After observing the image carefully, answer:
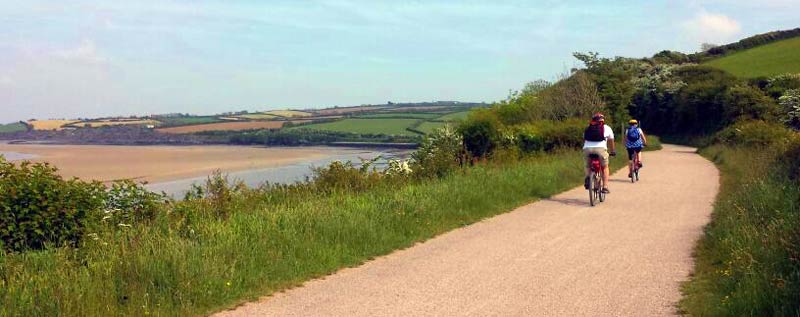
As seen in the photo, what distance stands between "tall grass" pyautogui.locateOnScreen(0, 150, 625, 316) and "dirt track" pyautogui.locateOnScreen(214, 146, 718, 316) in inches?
13.5

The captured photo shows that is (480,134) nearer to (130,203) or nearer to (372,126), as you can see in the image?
(130,203)

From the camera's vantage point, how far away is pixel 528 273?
771cm

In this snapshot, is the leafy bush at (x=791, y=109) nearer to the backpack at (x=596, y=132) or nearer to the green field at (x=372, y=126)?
the green field at (x=372, y=126)

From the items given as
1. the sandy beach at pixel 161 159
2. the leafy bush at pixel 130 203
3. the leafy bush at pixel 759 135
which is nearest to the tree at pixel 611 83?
the leafy bush at pixel 759 135

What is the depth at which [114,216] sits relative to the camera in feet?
30.0

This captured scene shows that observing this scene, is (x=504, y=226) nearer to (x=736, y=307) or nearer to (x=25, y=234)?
(x=736, y=307)

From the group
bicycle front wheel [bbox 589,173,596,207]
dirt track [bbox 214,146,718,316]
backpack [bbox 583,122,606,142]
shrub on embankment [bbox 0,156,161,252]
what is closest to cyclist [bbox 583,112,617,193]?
backpack [bbox 583,122,606,142]

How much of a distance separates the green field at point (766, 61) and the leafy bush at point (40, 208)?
5116cm

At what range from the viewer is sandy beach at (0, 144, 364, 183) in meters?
28.8

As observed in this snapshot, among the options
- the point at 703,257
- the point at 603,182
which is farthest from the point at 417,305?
the point at 603,182

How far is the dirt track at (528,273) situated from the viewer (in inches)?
254

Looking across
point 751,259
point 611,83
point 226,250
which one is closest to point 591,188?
point 751,259

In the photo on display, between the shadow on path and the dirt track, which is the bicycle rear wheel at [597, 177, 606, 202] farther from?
the dirt track

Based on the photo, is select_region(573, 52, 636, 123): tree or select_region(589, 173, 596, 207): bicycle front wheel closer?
select_region(589, 173, 596, 207): bicycle front wheel
